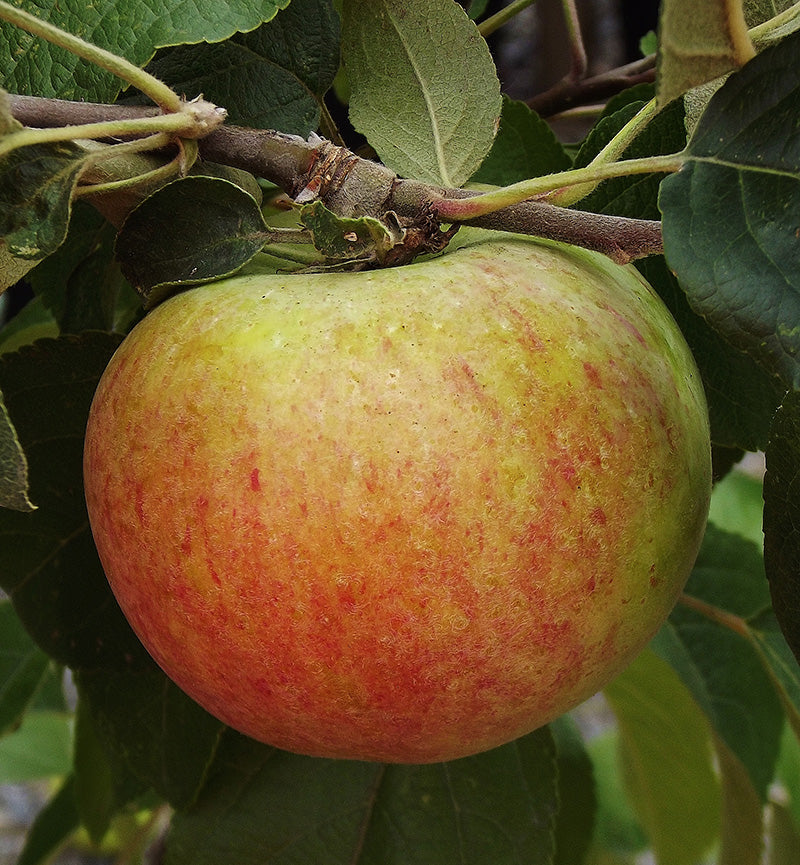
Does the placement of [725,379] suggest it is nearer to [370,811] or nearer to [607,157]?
[607,157]

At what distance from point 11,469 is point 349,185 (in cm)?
19

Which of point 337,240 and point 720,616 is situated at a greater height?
point 337,240

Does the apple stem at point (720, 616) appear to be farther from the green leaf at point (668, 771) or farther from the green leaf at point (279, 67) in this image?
the green leaf at point (279, 67)

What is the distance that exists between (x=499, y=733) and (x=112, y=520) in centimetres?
18

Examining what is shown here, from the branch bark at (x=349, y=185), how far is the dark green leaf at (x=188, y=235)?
0.13 feet

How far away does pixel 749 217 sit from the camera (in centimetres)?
39

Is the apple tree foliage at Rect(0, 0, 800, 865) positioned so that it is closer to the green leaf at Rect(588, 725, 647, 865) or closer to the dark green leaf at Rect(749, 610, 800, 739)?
the dark green leaf at Rect(749, 610, 800, 739)

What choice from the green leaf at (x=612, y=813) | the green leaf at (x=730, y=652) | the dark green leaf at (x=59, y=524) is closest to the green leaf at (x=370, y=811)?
the dark green leaf at (x=59, y=524)

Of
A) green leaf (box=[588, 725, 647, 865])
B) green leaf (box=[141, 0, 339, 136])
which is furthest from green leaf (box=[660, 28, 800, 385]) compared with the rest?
green leaf (box=[588, 725, 647, 865])

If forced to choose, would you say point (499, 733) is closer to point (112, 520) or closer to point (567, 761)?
point (112, 520)

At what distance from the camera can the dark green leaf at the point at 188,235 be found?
43cm

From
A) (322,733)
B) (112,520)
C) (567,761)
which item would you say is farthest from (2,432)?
(567,761)

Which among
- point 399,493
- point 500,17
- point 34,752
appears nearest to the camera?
point 399,493

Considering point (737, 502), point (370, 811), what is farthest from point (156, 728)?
point (737, 502)
